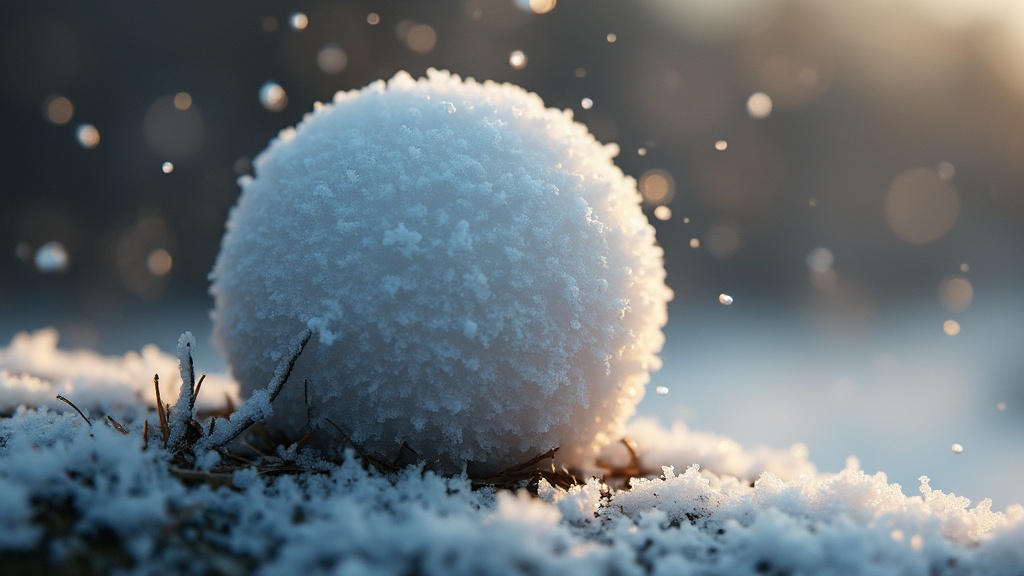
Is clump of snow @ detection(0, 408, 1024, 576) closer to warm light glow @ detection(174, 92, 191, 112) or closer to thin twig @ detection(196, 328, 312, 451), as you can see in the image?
thin twig @ detection(196, 328, 312, 451)

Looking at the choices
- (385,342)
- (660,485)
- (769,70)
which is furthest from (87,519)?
(769,70)

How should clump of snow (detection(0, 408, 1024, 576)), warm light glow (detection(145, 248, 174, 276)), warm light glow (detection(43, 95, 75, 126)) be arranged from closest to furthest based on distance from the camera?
clump of snow (detection(0, 408, 1024, 576)) < warm light glow (detection(43, 95, 75, 126)) < warm light glow (detection(145, 248, 174, 276))

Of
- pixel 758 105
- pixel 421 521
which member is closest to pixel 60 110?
pixel 758 105

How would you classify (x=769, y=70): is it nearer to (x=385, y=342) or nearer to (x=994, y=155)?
Answer: (x=994, y=155)

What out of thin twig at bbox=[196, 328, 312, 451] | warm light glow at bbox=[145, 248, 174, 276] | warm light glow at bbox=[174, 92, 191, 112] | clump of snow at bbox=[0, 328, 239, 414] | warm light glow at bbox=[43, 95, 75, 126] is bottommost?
thin twig at bbox=[196, 328, 312, 451]

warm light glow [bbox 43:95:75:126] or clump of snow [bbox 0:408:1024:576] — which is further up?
warm light glow [bbox 43:95:75:126]

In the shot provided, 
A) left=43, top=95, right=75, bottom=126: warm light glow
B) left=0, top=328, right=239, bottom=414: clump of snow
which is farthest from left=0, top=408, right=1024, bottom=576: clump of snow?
left=43, top=95, right=75, bottom=126: warm light glow
